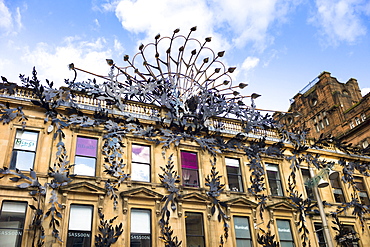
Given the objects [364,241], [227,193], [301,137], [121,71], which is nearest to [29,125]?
[121,71]

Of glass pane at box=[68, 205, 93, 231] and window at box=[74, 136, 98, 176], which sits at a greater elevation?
window at box=[74, 136, 98, 176]

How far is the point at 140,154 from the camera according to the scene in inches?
727

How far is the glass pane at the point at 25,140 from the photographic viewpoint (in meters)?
16.2

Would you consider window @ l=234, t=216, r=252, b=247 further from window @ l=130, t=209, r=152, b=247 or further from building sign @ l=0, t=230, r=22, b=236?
building sign @ l=0, t=230, r=22, b=236

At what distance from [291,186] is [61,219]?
42.4 feet

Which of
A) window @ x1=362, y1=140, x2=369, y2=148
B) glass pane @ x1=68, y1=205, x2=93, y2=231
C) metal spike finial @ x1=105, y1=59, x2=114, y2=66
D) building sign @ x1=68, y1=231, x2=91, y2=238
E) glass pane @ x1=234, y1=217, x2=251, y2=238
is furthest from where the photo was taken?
window @ x1=362, y1=140, x2=369, y2=148

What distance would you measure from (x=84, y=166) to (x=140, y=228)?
3.90m

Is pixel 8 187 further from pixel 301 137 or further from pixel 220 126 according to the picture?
pixel 301 137

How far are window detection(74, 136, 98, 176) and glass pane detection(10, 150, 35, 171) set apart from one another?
1963 millimetres

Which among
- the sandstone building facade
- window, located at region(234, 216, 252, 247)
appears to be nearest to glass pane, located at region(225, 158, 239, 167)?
window, located at region(234, 216, 252, 247)

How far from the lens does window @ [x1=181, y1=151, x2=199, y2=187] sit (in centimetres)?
1869

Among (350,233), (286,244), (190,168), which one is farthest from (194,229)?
(350,233)

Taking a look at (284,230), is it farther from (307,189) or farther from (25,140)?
(25,140)

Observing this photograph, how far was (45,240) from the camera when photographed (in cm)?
1421
